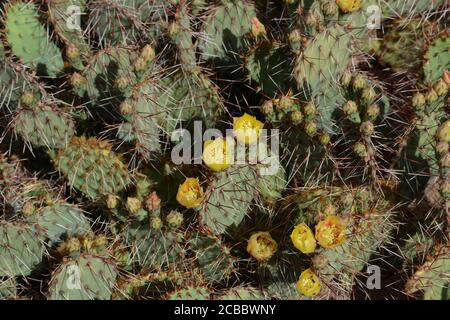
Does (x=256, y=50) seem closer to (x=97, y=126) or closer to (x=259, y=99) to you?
(x=259, y=99)

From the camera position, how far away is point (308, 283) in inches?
124

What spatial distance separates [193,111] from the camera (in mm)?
3684

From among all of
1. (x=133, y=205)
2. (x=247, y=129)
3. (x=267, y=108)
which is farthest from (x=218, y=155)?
(x=133, y=205)

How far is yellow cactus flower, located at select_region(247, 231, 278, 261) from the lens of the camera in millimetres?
3301

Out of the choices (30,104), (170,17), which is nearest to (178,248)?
(30,104)

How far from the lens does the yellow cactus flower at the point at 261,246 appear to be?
3.30m

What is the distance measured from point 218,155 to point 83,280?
777 mm

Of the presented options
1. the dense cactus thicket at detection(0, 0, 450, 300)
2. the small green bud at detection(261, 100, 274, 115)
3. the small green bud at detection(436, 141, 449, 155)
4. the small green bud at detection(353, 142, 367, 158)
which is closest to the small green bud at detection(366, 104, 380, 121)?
the dense cactus thicket at detection(0, 0, 450, 300)

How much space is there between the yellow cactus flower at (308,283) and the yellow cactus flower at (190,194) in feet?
1.81

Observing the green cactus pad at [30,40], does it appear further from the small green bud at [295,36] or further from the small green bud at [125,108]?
the small green bud at [295,36]

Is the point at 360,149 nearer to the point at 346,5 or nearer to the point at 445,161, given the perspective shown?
the point at 445,161

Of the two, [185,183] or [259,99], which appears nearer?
[185,183]

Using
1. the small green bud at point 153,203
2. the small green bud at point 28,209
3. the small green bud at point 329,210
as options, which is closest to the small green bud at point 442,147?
the small green bud at point 329,210

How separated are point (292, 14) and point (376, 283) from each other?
4.35ft
